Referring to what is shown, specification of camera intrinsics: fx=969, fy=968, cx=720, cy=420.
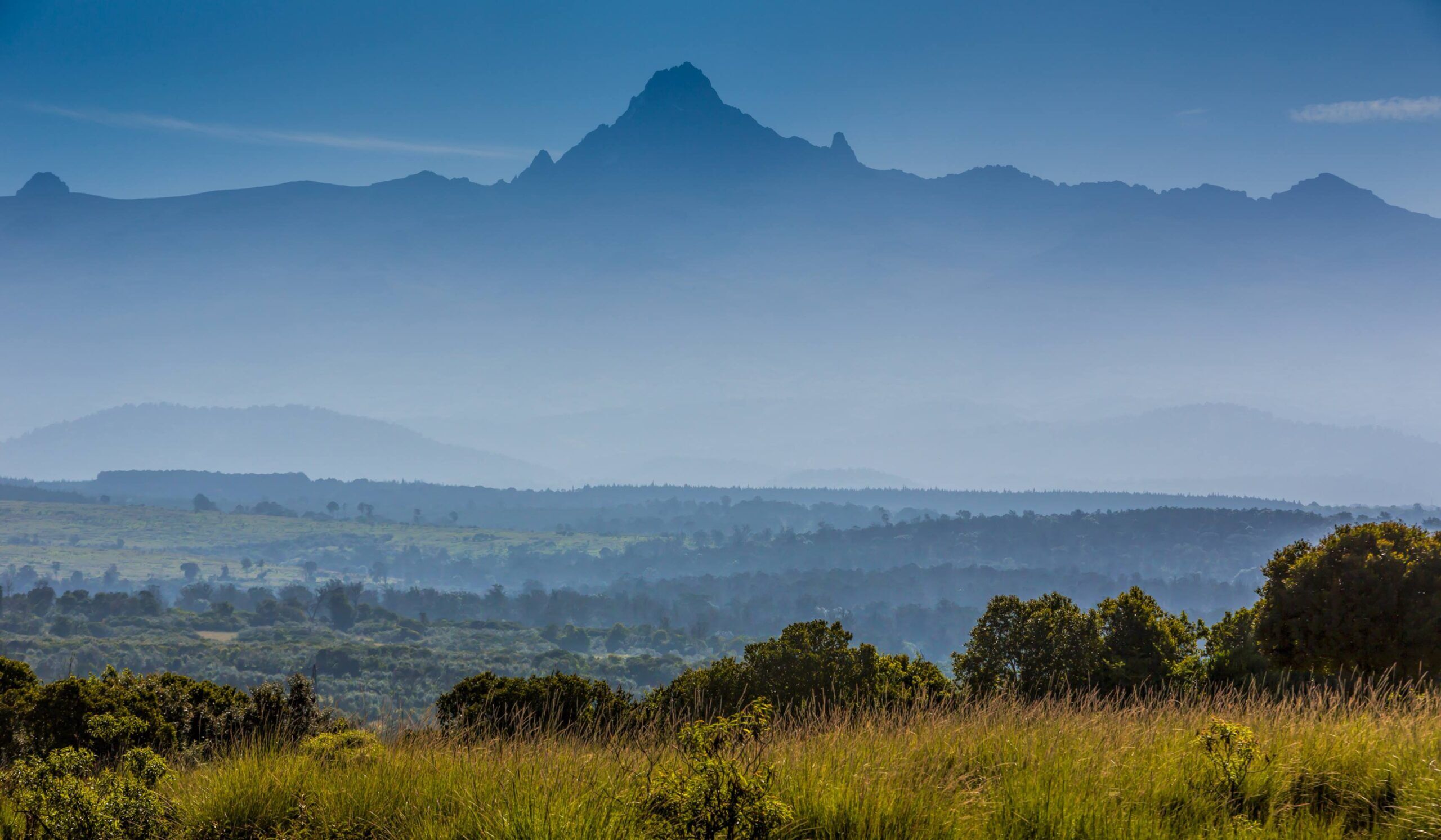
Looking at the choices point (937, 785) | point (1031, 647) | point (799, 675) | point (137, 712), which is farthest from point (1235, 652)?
point (137, 712)

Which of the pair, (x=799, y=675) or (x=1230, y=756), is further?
(x=799, y=675)

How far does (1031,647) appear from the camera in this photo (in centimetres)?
2453

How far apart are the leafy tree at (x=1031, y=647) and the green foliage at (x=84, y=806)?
63.7ft

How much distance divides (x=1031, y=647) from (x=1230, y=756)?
17450 mm

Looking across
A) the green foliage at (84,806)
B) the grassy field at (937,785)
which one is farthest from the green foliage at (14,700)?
the grassy field at (937,785)

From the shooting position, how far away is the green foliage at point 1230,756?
7.68 m

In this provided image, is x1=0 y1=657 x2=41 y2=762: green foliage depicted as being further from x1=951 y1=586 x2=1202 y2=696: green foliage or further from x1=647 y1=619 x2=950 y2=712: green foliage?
x1=951 y1=586 x2=1202 y2=696: green foliage

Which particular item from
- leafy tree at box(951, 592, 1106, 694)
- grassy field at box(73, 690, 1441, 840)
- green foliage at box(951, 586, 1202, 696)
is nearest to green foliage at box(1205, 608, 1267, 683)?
green foliage at box(951, 586, 1202, 696)

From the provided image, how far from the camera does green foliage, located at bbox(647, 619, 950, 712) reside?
72.3 feet

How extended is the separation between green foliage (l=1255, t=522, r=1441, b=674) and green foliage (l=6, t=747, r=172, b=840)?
2289 centimetres

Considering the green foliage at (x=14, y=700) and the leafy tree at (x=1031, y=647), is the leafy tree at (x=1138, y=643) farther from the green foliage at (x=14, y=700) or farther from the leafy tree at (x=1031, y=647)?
the green foliage at (x=14, y=700)

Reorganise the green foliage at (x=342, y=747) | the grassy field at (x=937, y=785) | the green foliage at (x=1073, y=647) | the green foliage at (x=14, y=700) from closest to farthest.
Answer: the grassy field at (x=937, y=785) < the green foliage at (x=342, y=747) < the green foliage at (x=14, y=700) < the green foliage at (x=1073, y=647)

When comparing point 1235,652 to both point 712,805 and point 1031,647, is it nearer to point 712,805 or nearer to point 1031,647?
point 1031,647

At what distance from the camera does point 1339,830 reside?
7.00m
